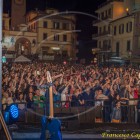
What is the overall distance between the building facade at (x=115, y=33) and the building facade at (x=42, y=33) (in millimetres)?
2278

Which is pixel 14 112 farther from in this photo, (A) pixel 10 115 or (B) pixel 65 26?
(B) pixel 65 26

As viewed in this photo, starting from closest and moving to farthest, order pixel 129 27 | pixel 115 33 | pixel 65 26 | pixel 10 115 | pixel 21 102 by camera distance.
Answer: pixel 10 115
pixel 21 102
pixel 65 26
pixel 129 27
pixel 115 33

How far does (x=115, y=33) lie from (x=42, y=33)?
572cm

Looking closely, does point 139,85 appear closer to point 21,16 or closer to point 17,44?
point 21,16

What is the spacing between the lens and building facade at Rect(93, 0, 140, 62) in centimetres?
2536

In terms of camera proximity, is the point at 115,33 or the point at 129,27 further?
the point at 115,33

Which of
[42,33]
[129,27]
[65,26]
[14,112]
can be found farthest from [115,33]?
[14,112]

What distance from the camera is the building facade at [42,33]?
24.6 meters

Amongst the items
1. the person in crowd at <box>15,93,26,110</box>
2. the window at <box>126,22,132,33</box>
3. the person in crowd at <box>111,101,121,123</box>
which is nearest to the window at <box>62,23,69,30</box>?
the window at <box>126,22,132,33</box>

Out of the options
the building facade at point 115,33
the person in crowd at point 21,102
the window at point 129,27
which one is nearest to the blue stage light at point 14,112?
the person in crowd at point 21,102

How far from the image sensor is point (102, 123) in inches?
301

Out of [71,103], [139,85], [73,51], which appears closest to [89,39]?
[73,51]

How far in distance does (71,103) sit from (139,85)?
272 centimetres

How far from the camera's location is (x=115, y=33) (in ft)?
87.2
